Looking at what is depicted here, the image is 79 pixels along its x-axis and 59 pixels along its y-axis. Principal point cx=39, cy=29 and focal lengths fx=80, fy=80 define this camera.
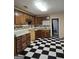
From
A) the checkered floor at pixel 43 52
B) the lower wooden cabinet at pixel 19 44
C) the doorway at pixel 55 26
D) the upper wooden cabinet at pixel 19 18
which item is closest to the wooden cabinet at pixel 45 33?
the doorway at pixel 55 26

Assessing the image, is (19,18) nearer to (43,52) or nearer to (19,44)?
(19,44)

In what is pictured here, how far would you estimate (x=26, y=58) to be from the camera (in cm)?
272

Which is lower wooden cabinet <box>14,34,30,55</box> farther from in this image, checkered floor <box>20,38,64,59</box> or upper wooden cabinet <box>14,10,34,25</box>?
upper wooden cabinet <box>14,10,34,25</box>

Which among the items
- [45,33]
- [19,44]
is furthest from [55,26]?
[19,44]

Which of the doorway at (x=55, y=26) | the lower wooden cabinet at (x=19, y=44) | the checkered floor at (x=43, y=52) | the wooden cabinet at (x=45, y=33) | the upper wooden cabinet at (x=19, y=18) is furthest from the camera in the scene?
the doorway at (x=55, y=26)

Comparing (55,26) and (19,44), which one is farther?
(55,26)

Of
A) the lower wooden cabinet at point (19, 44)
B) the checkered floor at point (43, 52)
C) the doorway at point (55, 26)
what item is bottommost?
the checkered floor at point (43, 52)

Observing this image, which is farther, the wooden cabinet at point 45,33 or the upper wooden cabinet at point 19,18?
the wooden cabinet at point 45,33

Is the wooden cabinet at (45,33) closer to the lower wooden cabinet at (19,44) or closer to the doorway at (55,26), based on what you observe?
the doorway at (55,26)

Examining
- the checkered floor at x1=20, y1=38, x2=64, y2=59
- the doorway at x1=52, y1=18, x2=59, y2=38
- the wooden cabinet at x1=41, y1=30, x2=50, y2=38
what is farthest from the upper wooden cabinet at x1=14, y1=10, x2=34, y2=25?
the doorway at x1=52, y1=18, x2=59, y2=38

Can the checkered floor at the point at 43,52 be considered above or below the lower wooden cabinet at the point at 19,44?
below
